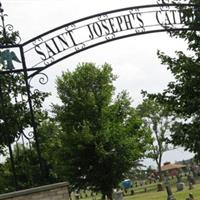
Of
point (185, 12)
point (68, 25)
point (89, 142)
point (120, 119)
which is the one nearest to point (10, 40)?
point (68, 25)

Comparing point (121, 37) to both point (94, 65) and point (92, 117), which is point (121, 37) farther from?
point (94, 65)

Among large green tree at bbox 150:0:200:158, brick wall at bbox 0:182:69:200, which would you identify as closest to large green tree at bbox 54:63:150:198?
large green tree at bbox 150:0:200:158

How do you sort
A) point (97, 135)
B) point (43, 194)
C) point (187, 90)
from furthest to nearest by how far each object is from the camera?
point (97, 135) < point (187, 90) < point (43, 194)

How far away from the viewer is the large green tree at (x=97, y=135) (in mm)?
30266

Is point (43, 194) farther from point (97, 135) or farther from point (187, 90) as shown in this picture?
point (97, 135)

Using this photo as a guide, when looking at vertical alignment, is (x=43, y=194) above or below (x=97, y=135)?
below

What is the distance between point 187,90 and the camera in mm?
14398

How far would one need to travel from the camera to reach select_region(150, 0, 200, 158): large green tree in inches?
553

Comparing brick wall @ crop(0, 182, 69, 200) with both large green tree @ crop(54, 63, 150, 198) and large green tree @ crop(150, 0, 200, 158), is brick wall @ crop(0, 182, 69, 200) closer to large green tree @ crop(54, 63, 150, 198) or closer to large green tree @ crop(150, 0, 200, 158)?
large green tree @ crop(150, 0, 200, 158)

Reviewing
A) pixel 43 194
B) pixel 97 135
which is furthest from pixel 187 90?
pixel 97 135

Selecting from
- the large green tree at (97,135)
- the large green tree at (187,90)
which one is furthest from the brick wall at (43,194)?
the large green tree at (97,135)

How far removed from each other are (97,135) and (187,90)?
52.6 ft

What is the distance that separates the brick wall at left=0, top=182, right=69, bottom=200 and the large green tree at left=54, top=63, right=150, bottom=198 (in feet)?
63.4

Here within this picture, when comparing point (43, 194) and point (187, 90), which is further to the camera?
point (187, 90)
